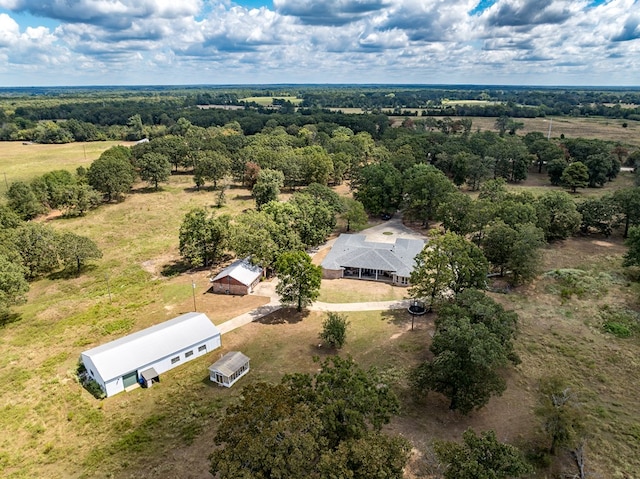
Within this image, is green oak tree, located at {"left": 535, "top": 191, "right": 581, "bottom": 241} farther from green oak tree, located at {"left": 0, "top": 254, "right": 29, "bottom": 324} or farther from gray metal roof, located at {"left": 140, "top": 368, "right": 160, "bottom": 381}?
green oak tree, located at {"left": 0, "top": 254, "right": 29, "bottom": 324}

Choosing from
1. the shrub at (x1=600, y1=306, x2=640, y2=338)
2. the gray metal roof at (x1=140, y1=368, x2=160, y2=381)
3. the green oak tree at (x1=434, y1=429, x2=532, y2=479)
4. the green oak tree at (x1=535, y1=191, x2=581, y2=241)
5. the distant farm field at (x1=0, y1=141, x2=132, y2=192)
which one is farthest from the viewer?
the distant farm field at (x1=0, y1=141, x2=132, y2=192)

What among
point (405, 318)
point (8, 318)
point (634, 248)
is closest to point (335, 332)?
point (405, 318)

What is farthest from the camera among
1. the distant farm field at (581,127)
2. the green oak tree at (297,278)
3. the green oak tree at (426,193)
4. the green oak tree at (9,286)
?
the distant farm field at (581,127)

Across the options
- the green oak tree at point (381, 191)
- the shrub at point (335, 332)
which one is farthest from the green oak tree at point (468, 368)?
the green oak tree at point (381, 191)

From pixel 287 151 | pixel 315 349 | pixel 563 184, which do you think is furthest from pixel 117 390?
pixel 563 184

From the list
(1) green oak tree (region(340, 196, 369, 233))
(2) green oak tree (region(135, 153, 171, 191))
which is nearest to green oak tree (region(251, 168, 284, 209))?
(1) green oak tree (region(340, 196, 369, 233))

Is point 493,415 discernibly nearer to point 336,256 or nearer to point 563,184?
point 336,256

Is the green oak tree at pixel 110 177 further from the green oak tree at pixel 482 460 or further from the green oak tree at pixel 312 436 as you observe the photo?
the green oak tree at pixel 482 460
